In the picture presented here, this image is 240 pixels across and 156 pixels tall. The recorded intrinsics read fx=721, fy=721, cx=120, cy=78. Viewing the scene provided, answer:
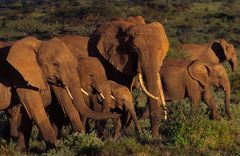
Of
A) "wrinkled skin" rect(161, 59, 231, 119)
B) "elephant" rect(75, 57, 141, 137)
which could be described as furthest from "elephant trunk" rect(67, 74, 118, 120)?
"wrinkled skin" rect(161, 59, 231, 119)

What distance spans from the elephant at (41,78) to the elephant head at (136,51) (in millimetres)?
1592

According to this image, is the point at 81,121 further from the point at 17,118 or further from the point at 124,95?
the point at 124,95

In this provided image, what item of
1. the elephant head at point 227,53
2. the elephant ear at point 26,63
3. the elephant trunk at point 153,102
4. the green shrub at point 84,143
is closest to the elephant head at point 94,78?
the elephant trunk at point 153,102

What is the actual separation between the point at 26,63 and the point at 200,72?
7939 millimetres

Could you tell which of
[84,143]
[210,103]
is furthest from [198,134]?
[210,103]

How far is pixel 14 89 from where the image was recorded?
10109mm

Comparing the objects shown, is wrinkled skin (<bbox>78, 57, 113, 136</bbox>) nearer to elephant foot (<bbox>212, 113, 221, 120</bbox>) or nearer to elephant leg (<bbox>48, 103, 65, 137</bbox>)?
elephant leg (<bbox>48, 103, 65, 137</bbox>)

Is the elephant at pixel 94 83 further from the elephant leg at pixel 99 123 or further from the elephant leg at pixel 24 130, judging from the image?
the elephant leg at pixel 24 130

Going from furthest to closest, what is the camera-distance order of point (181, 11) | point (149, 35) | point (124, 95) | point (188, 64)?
1. point (181, 11)
2. point (188, 64)
3. point (124, 95)
4. point (149, 35)

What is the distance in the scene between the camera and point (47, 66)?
10148 mm

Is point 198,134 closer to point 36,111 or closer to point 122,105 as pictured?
point 36,111

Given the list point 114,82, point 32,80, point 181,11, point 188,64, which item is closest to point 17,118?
point 32,80

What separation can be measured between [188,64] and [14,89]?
8.12 m

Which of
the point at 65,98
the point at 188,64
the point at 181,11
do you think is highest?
the point at 65,98
